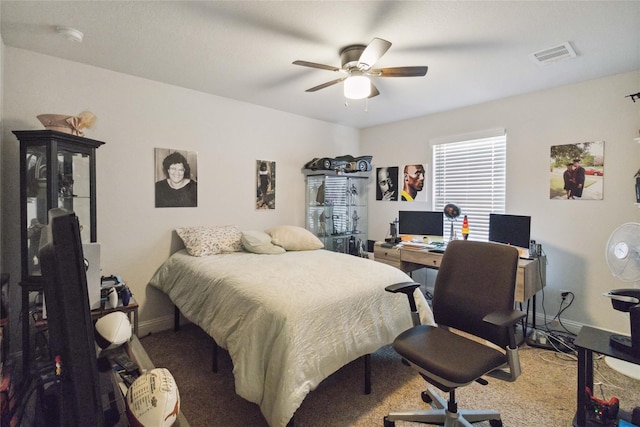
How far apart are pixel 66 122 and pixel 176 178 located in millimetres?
1062

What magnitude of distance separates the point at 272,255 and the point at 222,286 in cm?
89

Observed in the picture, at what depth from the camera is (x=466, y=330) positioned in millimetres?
1853

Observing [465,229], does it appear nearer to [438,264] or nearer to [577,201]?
[438,264]

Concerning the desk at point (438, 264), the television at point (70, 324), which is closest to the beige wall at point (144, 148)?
the desk at point (438, 264)

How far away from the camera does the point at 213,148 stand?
339cm

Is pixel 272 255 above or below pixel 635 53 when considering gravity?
below

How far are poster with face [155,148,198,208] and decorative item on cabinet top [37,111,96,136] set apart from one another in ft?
2.42

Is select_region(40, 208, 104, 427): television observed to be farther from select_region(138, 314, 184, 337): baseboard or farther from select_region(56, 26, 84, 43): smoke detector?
select_region(138, 314, 184, 337): baseboard

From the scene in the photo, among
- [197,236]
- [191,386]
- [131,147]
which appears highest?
[131,147]

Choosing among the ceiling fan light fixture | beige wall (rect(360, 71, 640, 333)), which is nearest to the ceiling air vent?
beige wall (rect(360, 71, 640, 333))

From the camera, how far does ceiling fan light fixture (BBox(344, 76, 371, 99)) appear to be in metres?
2.35

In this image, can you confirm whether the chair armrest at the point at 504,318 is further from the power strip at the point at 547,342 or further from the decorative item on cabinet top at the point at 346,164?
the decorative item on cabinet top at the point at 346,164

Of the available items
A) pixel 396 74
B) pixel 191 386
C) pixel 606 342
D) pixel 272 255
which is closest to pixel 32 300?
pixel 191 386

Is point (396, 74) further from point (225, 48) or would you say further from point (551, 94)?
point (551, 94)
